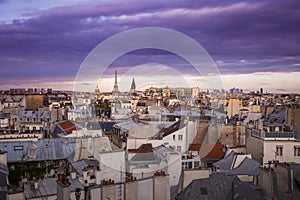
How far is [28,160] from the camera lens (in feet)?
54.4

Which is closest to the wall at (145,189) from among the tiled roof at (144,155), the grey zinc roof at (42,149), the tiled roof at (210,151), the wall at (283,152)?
the tiled roof at (144,155)

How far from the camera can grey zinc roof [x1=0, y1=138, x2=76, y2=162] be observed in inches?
667

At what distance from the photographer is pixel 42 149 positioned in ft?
57.9

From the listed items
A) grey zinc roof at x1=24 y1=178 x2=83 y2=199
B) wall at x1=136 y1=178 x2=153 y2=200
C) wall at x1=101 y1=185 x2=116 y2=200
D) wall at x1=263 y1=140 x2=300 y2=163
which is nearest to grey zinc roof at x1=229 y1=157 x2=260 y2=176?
wall at x1=263 y1=140 x2=300 y2=163

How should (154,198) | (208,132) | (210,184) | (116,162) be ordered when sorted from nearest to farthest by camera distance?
(154,198) → (210,184) → (116,162) → (208,132)

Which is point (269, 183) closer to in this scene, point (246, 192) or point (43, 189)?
point (246, 192)

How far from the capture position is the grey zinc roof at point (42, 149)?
16938 millimetres

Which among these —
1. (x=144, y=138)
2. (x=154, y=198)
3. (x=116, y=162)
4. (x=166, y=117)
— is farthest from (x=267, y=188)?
(x=166, y=117)

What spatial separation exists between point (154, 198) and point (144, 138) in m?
11.5

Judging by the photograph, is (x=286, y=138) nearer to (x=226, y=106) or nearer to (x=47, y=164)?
(x=47, y=164)

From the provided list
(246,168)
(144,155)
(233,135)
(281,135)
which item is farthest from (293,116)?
(144,155)

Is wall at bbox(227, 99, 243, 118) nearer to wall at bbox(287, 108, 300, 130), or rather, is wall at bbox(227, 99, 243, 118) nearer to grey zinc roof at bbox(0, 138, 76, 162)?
wall at bbox(287, 108, 300, 130)

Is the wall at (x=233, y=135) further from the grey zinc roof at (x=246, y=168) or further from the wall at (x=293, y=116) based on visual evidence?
the grey zinc roof at (x=246, y=168)

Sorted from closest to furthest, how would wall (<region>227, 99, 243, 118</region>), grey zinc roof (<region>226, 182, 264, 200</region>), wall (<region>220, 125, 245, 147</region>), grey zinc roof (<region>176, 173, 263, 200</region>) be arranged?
grey zinc roof (<region>226, 182, 264, 200</region>)
grey zinc roof (<region>176, 173, 263, 200</region>)
wall (<region>220, 125, 245, 147</region>)
wall (<region>227, 99, 243, 118</region>)
